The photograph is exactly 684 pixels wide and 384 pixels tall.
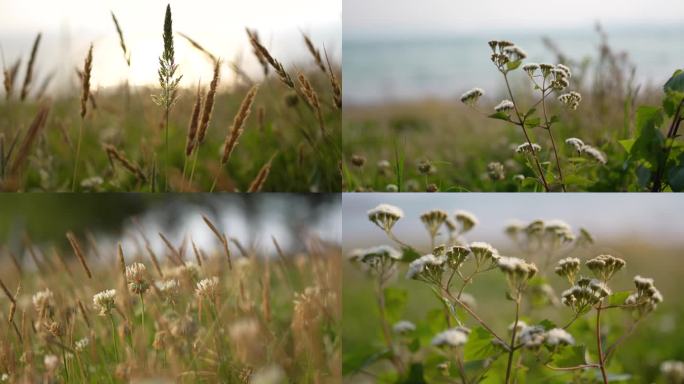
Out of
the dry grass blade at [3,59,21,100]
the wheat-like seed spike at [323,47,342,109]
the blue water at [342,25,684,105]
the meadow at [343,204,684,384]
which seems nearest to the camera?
the meadow at [343,204,684,384]

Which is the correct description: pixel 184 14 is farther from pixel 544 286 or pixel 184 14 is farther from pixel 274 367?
pixel 544 286

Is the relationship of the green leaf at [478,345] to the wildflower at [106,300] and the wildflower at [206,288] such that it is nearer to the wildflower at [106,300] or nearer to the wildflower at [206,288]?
the wildflower at [206,288]

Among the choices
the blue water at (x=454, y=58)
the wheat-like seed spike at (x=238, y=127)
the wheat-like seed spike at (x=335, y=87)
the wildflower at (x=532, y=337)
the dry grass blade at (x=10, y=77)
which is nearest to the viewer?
the wildflower at (x=532, y=337)

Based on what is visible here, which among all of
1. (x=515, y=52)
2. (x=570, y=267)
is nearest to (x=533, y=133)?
(x=515, y=52)

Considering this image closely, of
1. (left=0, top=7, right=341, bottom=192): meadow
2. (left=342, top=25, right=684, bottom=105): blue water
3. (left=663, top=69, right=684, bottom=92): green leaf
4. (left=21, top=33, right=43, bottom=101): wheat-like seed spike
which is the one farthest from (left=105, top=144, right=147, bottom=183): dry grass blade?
(left=663, top=69, right=684, bottom=92): green leaf

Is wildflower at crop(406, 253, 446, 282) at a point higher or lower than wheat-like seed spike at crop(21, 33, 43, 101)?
lower

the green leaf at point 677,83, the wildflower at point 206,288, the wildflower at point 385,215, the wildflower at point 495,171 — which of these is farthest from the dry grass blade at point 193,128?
the green leaf at point 677,83

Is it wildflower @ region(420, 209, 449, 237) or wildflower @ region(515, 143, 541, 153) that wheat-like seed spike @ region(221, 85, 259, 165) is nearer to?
wildflower @ region(420, 209, 449, 237)
